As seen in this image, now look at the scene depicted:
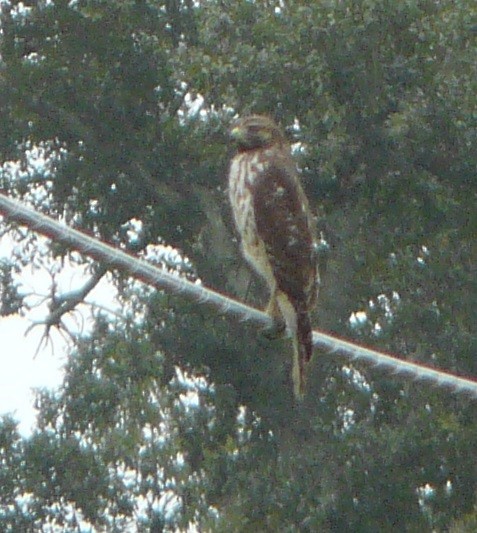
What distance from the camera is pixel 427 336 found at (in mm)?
17438

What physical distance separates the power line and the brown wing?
112cm

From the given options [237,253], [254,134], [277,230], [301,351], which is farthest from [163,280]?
[237,253]

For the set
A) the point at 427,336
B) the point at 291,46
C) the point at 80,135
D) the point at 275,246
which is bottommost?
the point at 275,246

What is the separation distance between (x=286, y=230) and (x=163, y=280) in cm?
207

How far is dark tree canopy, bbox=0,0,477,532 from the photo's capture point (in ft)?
51.4

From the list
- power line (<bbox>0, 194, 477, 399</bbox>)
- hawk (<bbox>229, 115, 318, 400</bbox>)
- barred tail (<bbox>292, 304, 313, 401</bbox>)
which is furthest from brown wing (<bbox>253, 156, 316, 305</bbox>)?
power line (<bbox>0, 194, 477, 399</bbox>)

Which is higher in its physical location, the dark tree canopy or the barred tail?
the dark tree canopy

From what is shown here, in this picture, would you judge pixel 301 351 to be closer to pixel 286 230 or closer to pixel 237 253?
pixel 286 230

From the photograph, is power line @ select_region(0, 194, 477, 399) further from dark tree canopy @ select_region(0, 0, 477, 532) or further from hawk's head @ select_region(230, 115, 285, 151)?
dark tree canopy @ select_region(0, 0, 477, 532)

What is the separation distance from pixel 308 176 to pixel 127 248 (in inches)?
95.8

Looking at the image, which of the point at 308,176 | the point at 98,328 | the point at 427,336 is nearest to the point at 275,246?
the point at 308,176

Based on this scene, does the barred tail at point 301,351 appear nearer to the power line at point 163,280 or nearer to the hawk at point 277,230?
the hawk at point 277,230

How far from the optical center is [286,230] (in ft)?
23.5

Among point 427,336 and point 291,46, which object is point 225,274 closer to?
point 427,336
